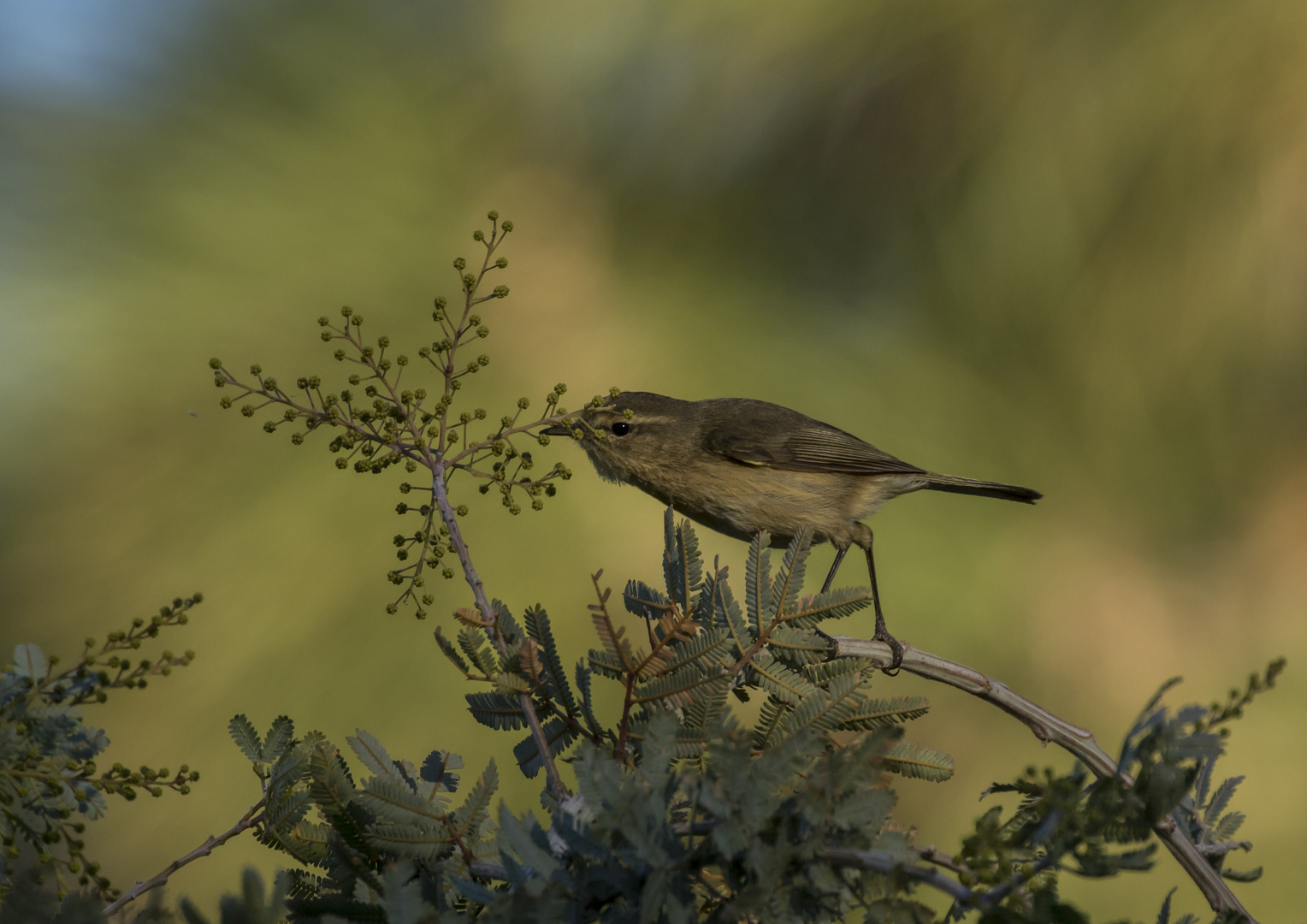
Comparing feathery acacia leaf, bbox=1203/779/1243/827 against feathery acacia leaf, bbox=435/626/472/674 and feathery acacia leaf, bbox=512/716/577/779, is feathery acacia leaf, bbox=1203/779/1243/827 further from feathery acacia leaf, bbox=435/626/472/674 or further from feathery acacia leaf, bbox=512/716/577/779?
feathery acacia leaf, bbox=435/626/472/674

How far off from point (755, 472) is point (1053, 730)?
6.35ft

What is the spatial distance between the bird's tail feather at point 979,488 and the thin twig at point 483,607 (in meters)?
2.35

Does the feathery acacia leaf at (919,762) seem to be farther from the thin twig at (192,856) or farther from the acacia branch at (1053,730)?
the thin twig at (192,856)

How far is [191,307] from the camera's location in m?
4.09

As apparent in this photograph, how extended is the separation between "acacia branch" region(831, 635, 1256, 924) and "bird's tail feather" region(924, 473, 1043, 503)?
1.69 m

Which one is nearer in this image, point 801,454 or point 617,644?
point 617,644

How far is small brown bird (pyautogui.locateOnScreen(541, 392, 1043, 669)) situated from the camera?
317 centimetres

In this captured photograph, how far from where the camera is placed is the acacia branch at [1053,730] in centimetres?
112

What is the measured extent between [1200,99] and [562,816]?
5.02 m

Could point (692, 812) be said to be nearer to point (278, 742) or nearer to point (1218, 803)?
point (278, 742)

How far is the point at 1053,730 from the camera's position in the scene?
1.39 m

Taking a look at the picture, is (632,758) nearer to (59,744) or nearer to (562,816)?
(562,816)

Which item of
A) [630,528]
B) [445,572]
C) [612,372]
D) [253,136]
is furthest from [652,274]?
[445,572]

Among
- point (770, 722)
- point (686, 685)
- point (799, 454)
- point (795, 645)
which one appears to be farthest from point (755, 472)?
point (686, 685)
